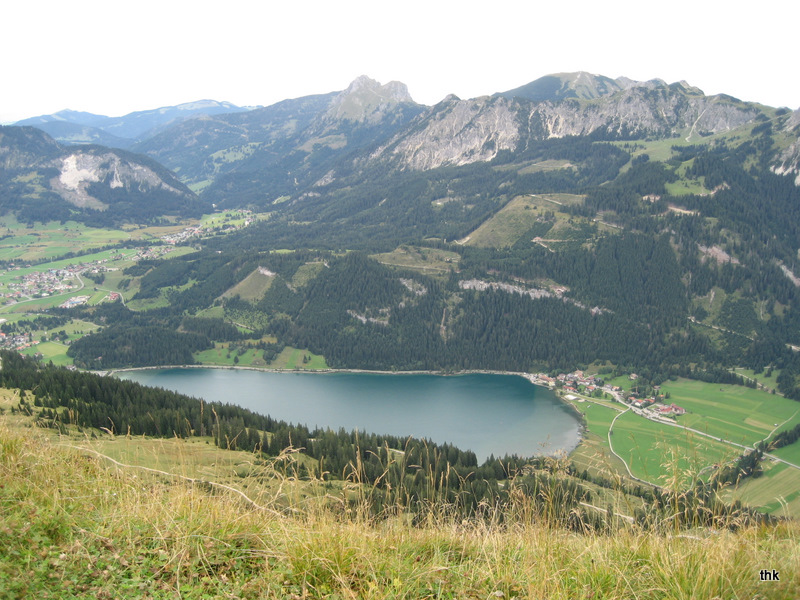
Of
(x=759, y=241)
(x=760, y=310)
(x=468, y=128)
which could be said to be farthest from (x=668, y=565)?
(x=468, y=128)

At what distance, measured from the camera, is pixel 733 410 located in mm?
52219

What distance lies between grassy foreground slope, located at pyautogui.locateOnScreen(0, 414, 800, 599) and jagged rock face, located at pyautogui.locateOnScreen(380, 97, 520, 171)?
7004 inches

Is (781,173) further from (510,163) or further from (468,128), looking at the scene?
(468,128)

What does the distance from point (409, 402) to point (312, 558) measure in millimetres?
55114

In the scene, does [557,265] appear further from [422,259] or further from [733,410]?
[733,410]

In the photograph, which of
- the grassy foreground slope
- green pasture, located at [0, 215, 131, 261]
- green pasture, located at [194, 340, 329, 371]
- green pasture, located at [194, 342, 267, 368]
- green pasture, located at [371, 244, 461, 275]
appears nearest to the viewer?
the grassy foreground slope

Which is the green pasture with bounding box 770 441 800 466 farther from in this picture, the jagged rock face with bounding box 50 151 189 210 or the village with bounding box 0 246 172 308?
the jagged rock face with bounding box 50 151 189 210

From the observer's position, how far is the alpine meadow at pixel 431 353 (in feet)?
13.8

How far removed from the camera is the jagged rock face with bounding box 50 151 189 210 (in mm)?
174250

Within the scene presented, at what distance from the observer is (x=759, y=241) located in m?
86.8

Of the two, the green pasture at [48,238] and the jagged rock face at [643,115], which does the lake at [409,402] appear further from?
the jagged rock face at [643,115]

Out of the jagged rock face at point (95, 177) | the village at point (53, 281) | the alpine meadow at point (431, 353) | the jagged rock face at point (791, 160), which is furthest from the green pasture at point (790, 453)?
the jagged rock face at point (95, 177)

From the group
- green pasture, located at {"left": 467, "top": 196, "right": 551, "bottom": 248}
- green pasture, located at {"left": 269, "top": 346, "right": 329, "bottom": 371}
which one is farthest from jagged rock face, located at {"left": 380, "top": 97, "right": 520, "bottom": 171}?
green pasture, located at {"left": 269, "top": 346, "right": 329, "bottom": 371}

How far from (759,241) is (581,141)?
8573 centimetres
